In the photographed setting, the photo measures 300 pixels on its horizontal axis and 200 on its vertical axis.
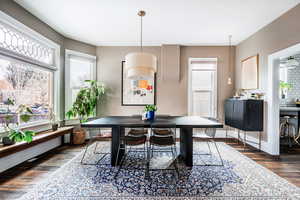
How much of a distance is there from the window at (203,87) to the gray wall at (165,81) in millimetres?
146

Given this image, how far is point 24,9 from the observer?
2662 mm

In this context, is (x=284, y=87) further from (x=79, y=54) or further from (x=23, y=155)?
(x=23, y=155)

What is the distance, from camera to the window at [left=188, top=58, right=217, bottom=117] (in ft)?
14.4

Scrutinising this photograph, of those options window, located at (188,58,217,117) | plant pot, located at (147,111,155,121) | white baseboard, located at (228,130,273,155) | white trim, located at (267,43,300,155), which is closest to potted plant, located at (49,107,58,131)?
plant pot, located at (147,111,155,121)

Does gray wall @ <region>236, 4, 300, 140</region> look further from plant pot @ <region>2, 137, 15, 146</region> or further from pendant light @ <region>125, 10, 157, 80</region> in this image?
plant pot @ <region>2, 137, 15, 146</region>

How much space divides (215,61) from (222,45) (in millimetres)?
492

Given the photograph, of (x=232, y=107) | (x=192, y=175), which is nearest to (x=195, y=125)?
(x=192, y=175)

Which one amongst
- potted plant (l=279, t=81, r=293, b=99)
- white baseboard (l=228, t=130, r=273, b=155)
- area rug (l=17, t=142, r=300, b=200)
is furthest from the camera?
potted plant (l=279, t=81, r=293, b=99)

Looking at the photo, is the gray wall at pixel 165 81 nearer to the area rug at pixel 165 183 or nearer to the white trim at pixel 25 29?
the white trim at pixel 25 29

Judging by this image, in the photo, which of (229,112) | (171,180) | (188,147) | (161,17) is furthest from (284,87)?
(171,180)

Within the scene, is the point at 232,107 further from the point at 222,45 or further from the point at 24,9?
the point at 24,9

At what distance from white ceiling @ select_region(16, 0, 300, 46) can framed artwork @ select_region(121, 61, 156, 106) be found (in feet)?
3.91

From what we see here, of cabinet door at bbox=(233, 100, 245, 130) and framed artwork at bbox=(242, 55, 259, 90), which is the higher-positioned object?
framed artwork at bbox=(242, 55, 259, 90)

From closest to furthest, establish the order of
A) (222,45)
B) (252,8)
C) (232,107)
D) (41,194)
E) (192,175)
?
(41,194), (192,175), (252,8), (232,107), (222,45)
